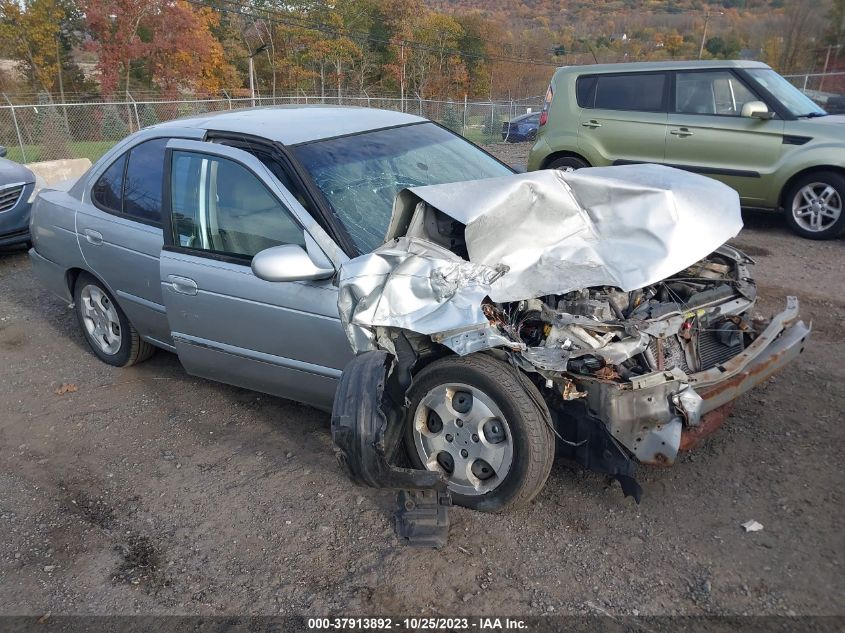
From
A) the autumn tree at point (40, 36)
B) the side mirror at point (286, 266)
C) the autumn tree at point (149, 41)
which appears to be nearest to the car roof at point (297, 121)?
the side mirror at point (286, 266)

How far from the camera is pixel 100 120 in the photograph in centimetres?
2059

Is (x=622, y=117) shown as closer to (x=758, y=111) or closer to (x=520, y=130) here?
(x=758, y=111)

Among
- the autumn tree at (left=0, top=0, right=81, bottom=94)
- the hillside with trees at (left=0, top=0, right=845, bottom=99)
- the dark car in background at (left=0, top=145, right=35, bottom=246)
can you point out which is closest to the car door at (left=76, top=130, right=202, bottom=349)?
the dark car in background at (left=0, top=145, right=35, bottom=246)

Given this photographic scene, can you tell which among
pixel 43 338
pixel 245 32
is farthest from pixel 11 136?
pixel 245 32

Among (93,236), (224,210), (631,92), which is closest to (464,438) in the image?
(224,210)

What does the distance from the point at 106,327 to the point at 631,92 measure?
262 inches

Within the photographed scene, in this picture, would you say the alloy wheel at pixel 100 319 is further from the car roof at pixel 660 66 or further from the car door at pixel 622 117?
the car roof at pixel 660 66

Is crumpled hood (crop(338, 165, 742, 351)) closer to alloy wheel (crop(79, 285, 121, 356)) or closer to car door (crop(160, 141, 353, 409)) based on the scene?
car door (crop(160, 141, 353, 409))

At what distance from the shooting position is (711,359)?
11.5 ft

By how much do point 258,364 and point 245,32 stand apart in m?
41.7

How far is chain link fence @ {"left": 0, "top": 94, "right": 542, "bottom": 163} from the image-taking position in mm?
18312

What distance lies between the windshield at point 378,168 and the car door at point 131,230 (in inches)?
38.0

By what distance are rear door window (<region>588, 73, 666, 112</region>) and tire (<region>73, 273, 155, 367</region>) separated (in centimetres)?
636

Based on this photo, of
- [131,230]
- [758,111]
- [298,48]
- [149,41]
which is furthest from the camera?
[298,48]
